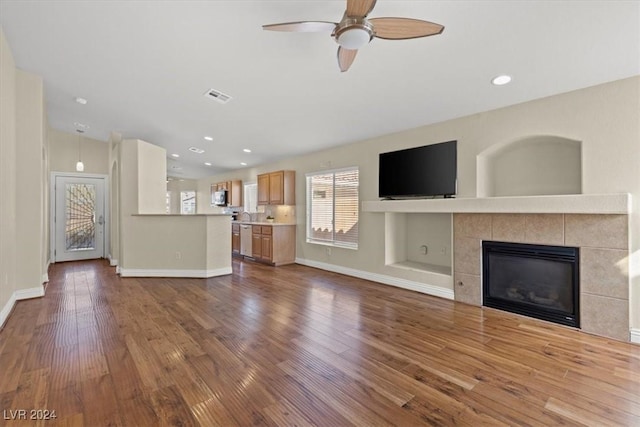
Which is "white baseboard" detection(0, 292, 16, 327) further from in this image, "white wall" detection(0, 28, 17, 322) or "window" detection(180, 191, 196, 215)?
"window" detection(180, 191, 196, 215)

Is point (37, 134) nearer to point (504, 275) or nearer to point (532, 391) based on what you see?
point (532, 391)

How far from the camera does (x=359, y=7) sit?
6.09ft

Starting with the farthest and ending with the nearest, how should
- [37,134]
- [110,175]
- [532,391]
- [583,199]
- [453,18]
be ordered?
[110,175]
[37,134]
[583,199]
[453,18]
[532,391]

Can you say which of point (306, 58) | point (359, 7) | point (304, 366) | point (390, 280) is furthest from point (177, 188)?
point (359, 7)

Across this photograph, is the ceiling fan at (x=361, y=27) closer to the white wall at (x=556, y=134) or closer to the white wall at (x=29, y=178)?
the white wall at (x=556, y=134)

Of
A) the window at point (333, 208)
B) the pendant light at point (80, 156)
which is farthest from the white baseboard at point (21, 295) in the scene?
the window at point (333, 208)

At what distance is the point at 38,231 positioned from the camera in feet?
13.8

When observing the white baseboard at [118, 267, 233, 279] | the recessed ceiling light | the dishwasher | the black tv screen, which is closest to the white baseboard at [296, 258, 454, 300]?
the black tv screen

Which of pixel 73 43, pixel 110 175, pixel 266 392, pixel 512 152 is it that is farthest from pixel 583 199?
pixel 110 175

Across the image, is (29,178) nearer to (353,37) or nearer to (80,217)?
(80,217)

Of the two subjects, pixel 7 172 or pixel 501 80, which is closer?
pixel 501 80

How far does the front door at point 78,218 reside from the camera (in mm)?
6910

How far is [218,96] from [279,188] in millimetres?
3012

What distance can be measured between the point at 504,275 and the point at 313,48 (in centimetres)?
344
